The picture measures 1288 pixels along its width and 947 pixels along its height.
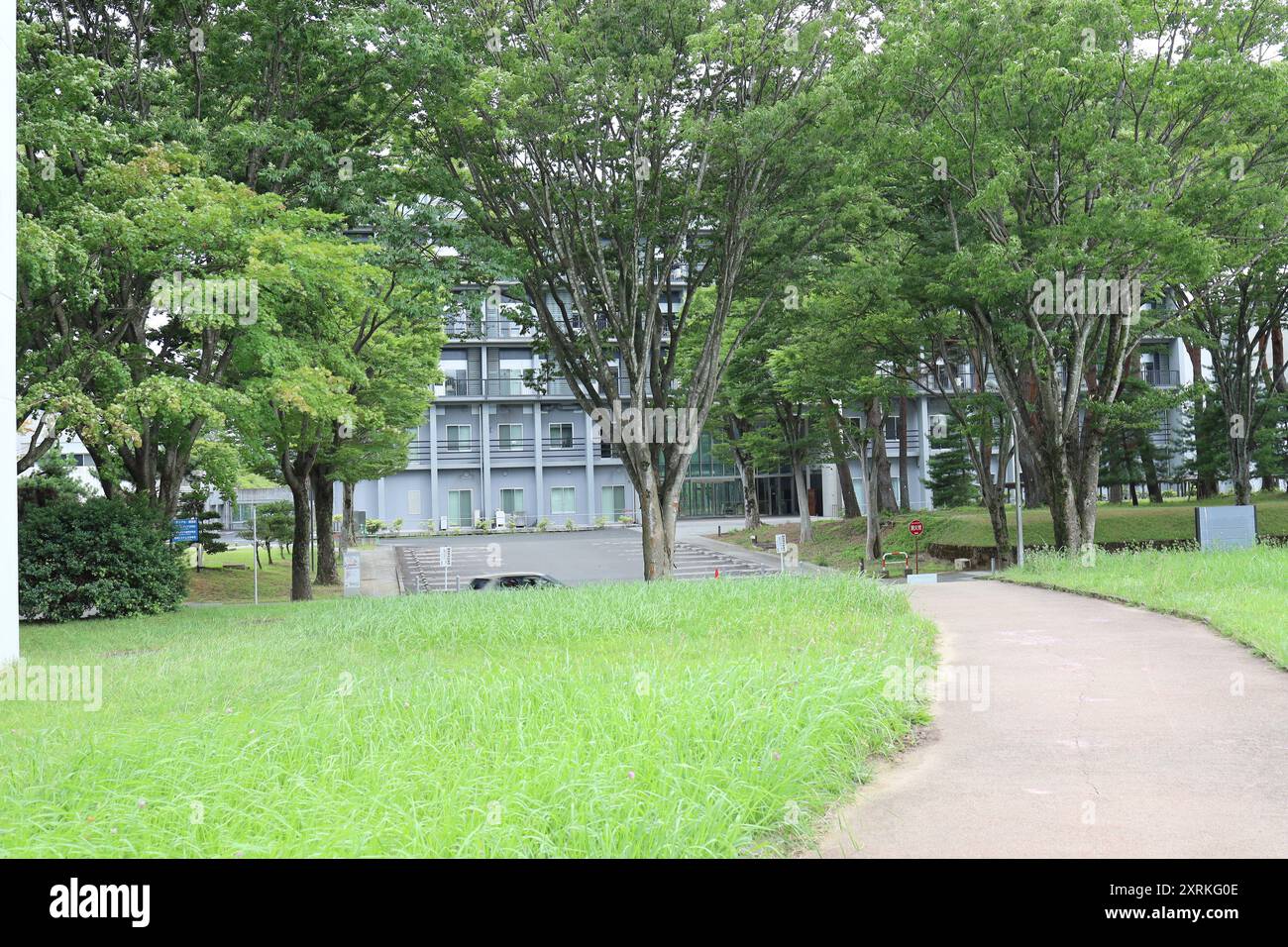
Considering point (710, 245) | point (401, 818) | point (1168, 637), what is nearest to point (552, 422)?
point (710, 245)

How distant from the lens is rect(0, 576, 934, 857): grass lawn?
4.60m

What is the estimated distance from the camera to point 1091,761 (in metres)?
6.12

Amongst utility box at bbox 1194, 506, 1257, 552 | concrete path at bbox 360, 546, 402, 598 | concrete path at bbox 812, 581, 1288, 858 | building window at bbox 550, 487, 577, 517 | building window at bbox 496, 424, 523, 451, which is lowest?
concrete path at bbox 360, 546, 402, 598

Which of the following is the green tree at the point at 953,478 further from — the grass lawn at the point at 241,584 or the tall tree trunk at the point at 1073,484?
the grass lawn at the point at 241,584

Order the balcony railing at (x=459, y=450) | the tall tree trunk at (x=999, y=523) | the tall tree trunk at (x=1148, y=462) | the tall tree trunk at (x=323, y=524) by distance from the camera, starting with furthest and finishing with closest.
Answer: the balcony railing at (x=459, y=450) < the tall tree trunk at (x=1148, y=462) < the tall tree trunk at (x=323, y=524) < the tall tree trunk at (x=999, y=523)

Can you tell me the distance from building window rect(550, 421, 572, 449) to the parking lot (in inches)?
384

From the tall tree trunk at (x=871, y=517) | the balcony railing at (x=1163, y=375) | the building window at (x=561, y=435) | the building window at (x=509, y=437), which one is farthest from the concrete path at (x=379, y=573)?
the balcony railing at (x=1163, y=375)

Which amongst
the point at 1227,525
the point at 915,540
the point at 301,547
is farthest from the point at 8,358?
the point at 915,540

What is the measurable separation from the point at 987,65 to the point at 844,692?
14878 mm

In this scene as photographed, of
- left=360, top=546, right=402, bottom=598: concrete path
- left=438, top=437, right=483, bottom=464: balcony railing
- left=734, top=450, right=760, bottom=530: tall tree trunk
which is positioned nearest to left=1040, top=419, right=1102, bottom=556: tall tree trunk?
left=360, top=546, right=402, bottom=598: concrete path

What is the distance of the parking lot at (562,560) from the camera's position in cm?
3603

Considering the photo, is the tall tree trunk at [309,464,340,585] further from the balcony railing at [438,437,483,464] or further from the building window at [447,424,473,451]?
the building window at [447,424,473,451]

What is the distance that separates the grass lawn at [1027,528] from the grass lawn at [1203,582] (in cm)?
1197

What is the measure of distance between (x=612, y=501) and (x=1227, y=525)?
1693 inches
